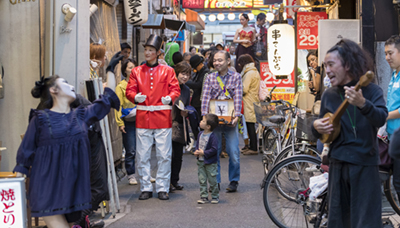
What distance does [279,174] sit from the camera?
20.3 feet

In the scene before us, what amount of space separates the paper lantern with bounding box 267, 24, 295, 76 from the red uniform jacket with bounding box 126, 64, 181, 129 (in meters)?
5.28

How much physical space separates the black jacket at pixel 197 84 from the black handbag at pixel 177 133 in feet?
12.5

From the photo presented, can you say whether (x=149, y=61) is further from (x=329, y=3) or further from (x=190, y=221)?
(x=329, y=3)

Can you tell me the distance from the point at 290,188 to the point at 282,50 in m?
6.90

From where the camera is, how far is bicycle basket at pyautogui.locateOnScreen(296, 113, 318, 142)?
6648mm

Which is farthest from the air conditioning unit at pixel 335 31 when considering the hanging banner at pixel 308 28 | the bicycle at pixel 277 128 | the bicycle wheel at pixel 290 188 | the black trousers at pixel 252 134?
the bicycle wheel at pixel 290 188

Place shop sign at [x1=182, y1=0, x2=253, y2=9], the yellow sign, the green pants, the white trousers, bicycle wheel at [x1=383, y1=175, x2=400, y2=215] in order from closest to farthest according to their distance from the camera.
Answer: bicycle wheel at [x1=383, y1=175, x2=400, y2=215]
the green pants
the white trousers
shop sign at [x1=182, y1=0, x2=253, y2=9]
the yellow sign

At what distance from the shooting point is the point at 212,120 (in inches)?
300

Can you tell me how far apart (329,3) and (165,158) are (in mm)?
6056

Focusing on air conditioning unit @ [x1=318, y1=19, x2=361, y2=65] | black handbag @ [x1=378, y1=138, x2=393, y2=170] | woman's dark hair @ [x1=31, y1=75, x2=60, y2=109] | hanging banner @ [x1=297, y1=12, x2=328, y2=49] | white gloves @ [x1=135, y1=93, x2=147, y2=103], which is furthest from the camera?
hanging banner @ [x1=297, y1=12, x2=328, y2=49]

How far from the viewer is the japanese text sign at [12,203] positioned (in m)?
4.42

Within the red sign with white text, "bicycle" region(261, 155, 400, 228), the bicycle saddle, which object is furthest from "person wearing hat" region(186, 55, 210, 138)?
the red sign with white text

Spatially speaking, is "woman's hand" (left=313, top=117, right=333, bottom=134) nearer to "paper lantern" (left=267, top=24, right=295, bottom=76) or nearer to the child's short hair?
the child's short hair

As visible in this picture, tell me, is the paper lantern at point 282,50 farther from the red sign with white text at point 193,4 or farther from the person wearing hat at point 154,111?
the red sign with white text at point 193,4
